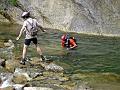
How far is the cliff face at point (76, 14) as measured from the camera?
3231cm

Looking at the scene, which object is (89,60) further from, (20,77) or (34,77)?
(20,77)

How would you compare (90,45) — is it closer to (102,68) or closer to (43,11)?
(102,68)

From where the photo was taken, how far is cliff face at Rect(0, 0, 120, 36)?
32312 millimetres

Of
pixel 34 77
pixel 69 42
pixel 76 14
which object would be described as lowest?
pixel 34 77

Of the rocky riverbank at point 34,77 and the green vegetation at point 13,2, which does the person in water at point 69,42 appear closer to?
the rocky riverbank at point 34,77

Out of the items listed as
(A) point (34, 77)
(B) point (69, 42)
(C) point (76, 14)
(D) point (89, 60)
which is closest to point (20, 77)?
(A) point (34, 77)

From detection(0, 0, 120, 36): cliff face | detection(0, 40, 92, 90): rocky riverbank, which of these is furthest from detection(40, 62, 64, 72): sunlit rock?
detection(0, 0, 120, 36): cliff face

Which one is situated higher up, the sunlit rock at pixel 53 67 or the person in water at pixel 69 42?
the person in water at pixel 69 42

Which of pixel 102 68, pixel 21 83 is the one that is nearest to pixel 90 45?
pixel 102 68

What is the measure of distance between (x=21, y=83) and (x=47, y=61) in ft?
11.9

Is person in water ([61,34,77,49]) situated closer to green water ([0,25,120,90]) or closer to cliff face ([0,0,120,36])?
green water ([0,25,120,90])

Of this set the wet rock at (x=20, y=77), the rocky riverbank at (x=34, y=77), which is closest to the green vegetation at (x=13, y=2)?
the rocky riverbank at (x=34, y=77)

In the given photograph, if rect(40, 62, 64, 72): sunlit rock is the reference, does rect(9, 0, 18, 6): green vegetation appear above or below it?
above

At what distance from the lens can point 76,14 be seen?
33344mm
